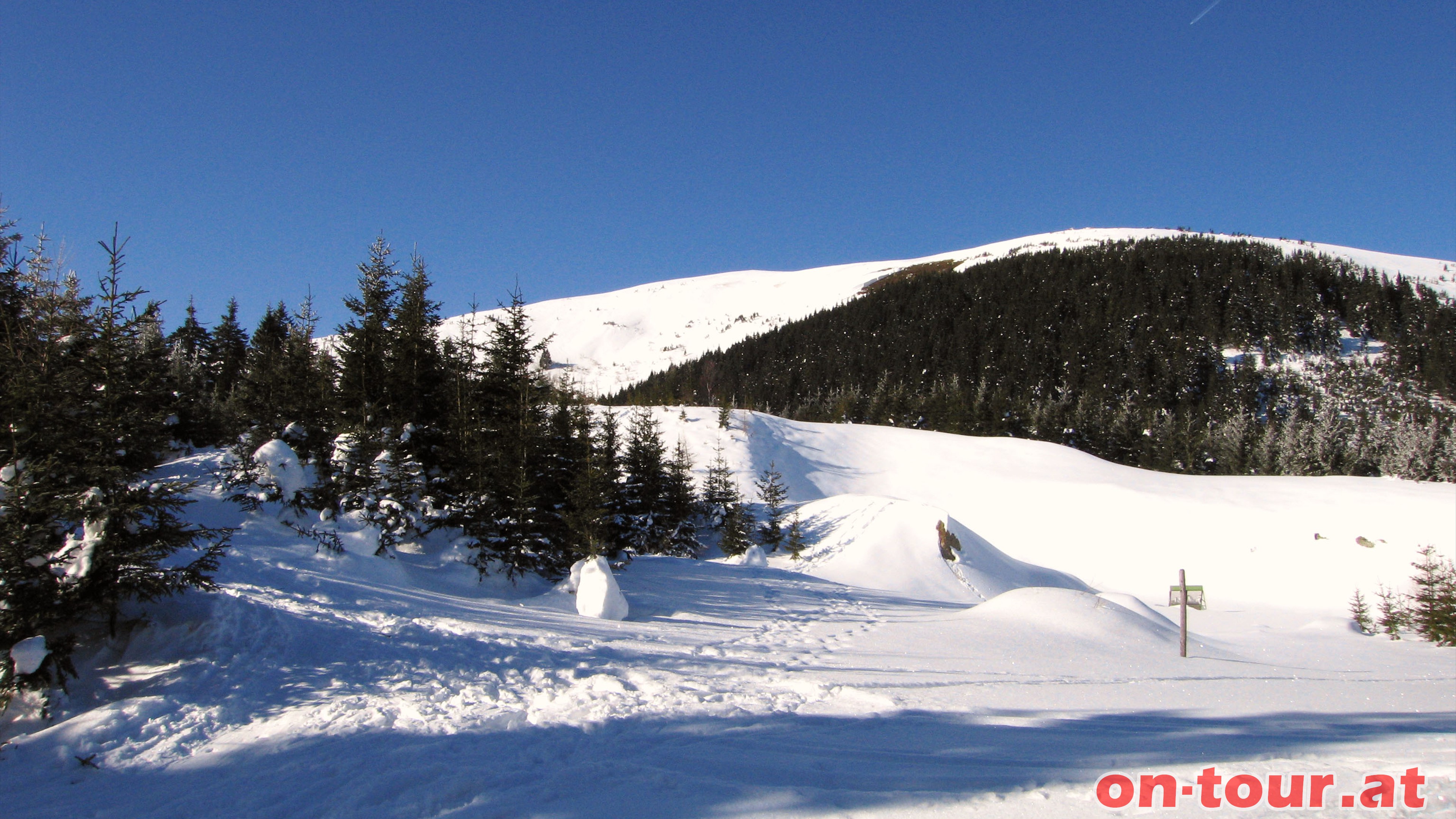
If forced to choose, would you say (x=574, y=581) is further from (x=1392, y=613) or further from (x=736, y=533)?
(x=1392, y=613)

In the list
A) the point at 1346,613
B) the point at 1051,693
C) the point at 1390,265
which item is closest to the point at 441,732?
the point at 1051,693

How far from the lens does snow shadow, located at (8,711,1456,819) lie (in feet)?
13.2

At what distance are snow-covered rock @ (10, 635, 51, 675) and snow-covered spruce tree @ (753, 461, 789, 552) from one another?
72.4 ft

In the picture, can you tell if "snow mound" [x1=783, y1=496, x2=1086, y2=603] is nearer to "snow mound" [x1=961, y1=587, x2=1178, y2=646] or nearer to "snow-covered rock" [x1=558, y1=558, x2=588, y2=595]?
"snow mound" [x1=961, y1=587, x2=1178, y2=646]

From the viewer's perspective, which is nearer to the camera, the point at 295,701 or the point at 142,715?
the point at 142,715

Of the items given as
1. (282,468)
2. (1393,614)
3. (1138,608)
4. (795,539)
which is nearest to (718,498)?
(795,539)

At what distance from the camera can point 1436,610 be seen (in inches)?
647

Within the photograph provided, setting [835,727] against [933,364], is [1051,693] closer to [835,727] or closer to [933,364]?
[835,727]

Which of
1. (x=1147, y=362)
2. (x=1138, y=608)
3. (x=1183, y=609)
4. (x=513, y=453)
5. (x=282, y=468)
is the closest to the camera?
(x=1183, y=609)

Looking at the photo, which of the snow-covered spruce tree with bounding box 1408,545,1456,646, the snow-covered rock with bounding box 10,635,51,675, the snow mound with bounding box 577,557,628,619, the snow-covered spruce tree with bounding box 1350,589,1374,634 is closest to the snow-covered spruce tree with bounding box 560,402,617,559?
the snow mound with bounding box 577,557,628,619

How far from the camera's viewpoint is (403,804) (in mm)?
3959

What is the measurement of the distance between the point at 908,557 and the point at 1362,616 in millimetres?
13881

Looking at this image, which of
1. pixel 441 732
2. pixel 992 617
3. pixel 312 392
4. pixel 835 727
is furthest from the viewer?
pixel 312 392

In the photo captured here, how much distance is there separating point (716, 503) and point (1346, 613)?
946 inches
